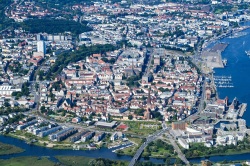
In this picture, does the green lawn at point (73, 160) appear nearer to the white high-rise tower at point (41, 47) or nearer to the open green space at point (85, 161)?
the open green space at point (85, 161)

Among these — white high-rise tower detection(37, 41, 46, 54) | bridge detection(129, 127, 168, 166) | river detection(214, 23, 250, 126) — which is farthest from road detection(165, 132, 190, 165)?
white high-rise tower detection(37, 41, 46, 54)

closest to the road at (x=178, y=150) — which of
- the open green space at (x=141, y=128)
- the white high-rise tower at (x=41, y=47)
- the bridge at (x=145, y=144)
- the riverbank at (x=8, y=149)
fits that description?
the bridge at (x=145, y=144)

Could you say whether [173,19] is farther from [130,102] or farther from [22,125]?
[22,125]

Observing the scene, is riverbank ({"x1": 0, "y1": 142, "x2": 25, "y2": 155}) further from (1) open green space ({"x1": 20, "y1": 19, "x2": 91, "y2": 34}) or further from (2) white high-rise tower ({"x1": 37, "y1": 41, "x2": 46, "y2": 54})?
(1) open green space ({"x1": 20, "y1": 19, "x2": 91, "y2": 34})

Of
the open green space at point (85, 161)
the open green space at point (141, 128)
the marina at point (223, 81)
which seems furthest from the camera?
the marina at point (223, 81)

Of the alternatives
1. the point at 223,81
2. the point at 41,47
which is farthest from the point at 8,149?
the point at 41,47

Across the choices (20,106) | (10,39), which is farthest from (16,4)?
(20,106)

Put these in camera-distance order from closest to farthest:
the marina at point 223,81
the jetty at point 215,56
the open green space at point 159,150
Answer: the open green space at point 159,150
the marina at point 223,81
the jetty at point 215,56
